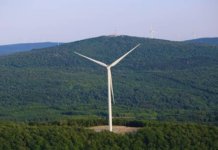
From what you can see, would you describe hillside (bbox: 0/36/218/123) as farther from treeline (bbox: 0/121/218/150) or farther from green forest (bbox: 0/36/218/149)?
treeline (bbox: 0/121/218/150)

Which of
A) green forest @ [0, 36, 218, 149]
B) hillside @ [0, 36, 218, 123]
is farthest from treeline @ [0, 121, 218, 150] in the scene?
hillside @ [0, 36, 218, 123]

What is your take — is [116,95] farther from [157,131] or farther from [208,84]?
[157,131]

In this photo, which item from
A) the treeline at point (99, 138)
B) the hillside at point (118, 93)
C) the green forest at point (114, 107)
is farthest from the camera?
the hillside at point (118, 93)

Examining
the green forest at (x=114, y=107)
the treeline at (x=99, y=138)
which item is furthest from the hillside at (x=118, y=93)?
the treeline at (x=99, y=138)

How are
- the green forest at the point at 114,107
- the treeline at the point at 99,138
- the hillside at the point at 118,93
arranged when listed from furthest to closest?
the hillside at the point at 118,93, the green forest at the point at 114,107, the treeline at the point at 99,138

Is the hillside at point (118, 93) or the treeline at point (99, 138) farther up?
the treeline at point (99, 138)

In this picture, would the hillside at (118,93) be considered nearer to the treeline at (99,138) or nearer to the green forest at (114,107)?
the green forest at (114,107)

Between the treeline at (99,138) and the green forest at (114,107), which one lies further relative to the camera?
the green forest at (114,107)

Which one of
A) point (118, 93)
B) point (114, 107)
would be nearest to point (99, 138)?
point (114, 107)

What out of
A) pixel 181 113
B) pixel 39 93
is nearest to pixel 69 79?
pixel 39 93
